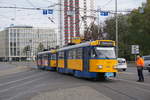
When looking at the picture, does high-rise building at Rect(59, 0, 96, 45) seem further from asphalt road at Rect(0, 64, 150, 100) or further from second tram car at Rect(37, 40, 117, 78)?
asphalt road at Rect(0, 64, 150, 100)

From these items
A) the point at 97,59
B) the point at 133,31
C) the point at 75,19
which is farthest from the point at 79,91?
the point at 133,31

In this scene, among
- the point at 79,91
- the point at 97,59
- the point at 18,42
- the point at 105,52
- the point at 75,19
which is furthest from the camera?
the point at 18,42

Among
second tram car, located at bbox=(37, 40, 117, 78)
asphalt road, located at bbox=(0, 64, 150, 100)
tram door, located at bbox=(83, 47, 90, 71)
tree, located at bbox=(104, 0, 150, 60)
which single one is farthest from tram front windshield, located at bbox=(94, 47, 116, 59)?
tree, located at bbox=(104, 0, 150, 60)

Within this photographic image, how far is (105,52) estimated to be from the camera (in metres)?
17.6

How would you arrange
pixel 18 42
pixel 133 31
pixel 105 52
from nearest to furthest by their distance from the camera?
1. pixel 105 52
2. pixel 133 31
3. pixel 18 42

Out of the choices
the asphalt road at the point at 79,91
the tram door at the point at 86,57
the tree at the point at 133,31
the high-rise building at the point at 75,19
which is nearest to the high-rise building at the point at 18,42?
the high-rise building at the point at 75,19

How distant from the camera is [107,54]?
1761 centimetres

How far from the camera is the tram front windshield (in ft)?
57.3

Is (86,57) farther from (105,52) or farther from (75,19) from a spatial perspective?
(75,19)

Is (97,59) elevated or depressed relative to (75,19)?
depressed

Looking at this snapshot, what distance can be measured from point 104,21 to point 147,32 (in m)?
14.7

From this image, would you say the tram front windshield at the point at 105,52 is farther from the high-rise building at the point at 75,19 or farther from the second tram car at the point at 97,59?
the high-rise building at the point at 75,19

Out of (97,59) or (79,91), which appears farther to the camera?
(97,59)

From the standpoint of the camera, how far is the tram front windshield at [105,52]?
17469mm
